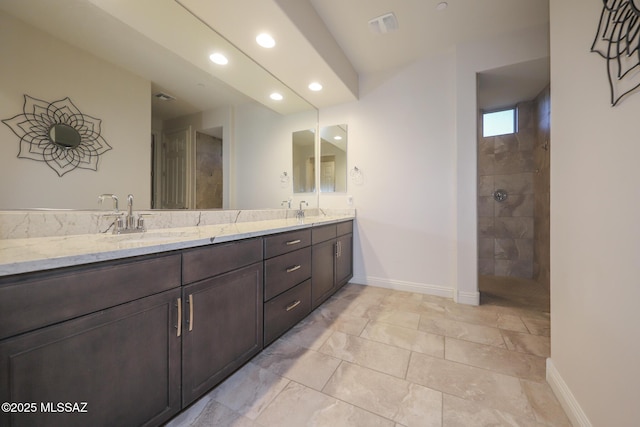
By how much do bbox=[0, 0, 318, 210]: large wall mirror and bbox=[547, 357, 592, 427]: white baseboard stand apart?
92.6 inches

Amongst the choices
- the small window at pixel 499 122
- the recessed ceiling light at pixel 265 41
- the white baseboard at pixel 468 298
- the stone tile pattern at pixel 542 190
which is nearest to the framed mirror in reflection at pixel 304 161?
the recessed ceiling light at pixel 265 41

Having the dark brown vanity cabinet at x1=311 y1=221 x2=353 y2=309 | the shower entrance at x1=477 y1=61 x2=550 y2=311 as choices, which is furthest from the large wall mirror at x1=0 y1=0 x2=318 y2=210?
the shower entrance at x1=477 y1=61 x2=550 y2=311

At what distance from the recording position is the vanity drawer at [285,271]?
1.51m

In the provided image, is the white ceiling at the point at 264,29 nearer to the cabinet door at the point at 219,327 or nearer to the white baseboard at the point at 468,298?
the cabinet door at the point at 219,327

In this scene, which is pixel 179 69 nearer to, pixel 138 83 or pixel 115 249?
pixel 138 83

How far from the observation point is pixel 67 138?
1.17 metres

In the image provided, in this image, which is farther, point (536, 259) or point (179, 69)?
point (536, 259)

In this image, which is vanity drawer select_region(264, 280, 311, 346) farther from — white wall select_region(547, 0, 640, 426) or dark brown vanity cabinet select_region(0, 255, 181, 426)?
white wall select_region(547, 0, 640, 426)

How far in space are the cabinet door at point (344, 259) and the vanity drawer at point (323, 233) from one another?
18cm

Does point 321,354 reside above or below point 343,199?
below

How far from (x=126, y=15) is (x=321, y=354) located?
96.3 inches

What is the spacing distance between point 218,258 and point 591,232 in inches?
64.3

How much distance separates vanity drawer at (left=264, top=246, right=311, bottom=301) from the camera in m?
1.51

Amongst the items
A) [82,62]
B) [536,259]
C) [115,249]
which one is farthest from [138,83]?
[536,259]
